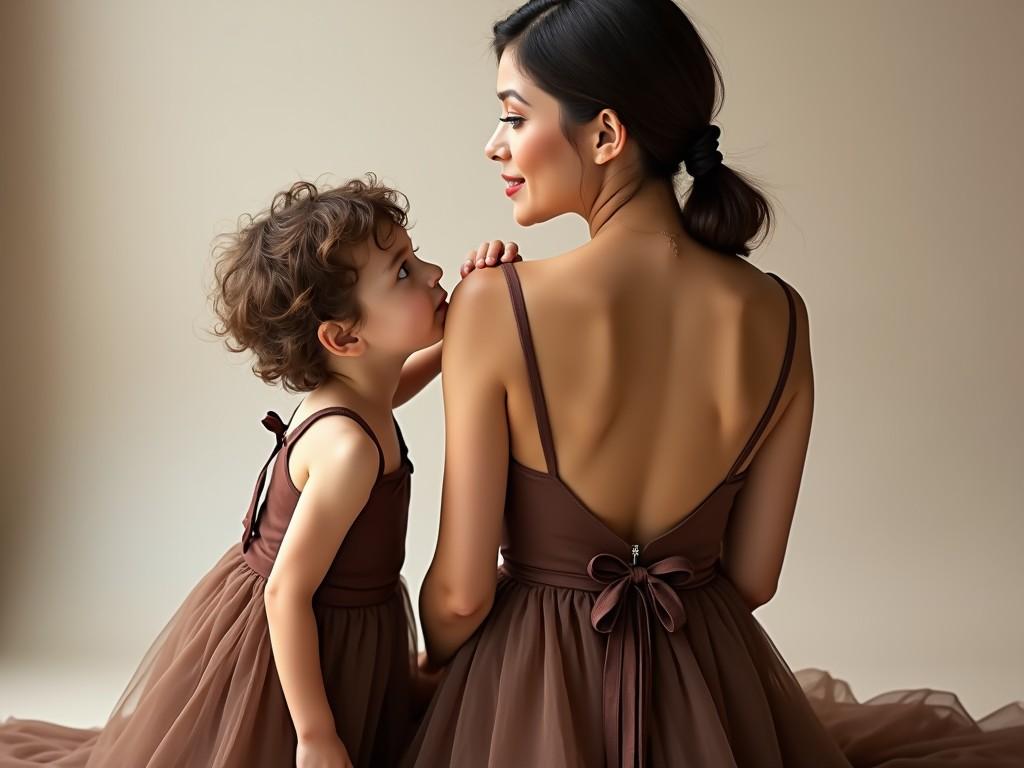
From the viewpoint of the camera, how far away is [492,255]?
2230 mm

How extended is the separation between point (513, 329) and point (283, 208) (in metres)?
0.55

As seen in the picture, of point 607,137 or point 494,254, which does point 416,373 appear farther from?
point 607,137

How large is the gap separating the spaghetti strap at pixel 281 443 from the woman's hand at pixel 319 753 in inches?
15.6

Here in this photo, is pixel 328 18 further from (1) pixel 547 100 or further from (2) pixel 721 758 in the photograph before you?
(2) pixel 721 758

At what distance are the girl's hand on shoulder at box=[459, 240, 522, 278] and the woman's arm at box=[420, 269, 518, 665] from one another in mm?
254

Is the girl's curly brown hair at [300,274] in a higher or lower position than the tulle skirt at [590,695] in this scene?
higher

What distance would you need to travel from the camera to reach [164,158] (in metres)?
A: 4.55

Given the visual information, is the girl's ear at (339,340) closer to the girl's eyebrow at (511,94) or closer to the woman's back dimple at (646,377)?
the woman's back dimple at (646,377)

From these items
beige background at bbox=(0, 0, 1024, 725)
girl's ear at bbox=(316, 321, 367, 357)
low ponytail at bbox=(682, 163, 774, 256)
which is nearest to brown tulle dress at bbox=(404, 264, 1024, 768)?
low ponytail at bbox=(682, 163, 774, 256)

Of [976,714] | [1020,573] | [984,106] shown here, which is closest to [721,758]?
[976,714]

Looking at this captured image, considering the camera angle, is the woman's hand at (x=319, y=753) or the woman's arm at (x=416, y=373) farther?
the woman's arm at (x=416, y=373)

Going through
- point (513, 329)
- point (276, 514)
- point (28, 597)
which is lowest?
point (28, 597)

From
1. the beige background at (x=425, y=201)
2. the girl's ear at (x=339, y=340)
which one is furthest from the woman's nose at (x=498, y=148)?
the beige background at (x=425, y=201)

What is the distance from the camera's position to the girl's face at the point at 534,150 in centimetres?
203
